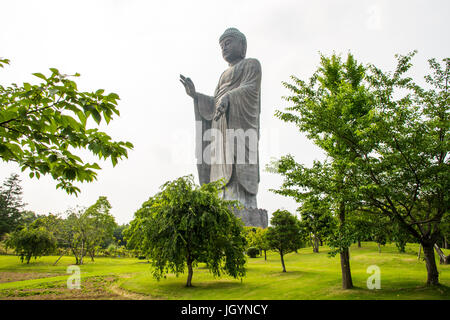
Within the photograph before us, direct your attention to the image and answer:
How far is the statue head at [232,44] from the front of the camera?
25.6m

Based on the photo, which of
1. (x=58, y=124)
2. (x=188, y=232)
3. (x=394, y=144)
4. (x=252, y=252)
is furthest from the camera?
(x=252, y=252)

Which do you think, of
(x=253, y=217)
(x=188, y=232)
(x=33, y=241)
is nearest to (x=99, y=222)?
(x=33, y=241)

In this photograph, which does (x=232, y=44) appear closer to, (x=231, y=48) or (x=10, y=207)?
(x=231, y=48)

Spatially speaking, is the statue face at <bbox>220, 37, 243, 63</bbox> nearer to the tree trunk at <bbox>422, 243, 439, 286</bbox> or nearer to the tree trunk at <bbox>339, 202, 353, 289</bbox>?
the tree trunk at <bbox>339, 202, 353, 289</bbox>

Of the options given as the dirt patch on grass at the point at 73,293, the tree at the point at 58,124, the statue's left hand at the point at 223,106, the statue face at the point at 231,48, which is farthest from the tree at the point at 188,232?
the statue face at the point at 231,48

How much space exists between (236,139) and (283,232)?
1100 cm

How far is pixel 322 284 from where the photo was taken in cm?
946

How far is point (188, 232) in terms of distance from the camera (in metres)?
9.66

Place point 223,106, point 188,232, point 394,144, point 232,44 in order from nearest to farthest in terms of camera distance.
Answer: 1. point 394,144
2. point 188,232
3. point 223,106
4. point 232,44

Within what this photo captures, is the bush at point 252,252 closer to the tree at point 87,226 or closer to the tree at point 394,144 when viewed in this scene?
the tree at point 87,226

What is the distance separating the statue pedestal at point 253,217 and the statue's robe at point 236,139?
2.99ft

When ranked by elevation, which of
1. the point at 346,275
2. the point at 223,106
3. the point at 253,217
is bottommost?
the point at 346,275

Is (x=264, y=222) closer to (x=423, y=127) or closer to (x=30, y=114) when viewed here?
(x=423, y=127)

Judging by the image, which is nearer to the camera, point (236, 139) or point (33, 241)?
point (33, 241)
